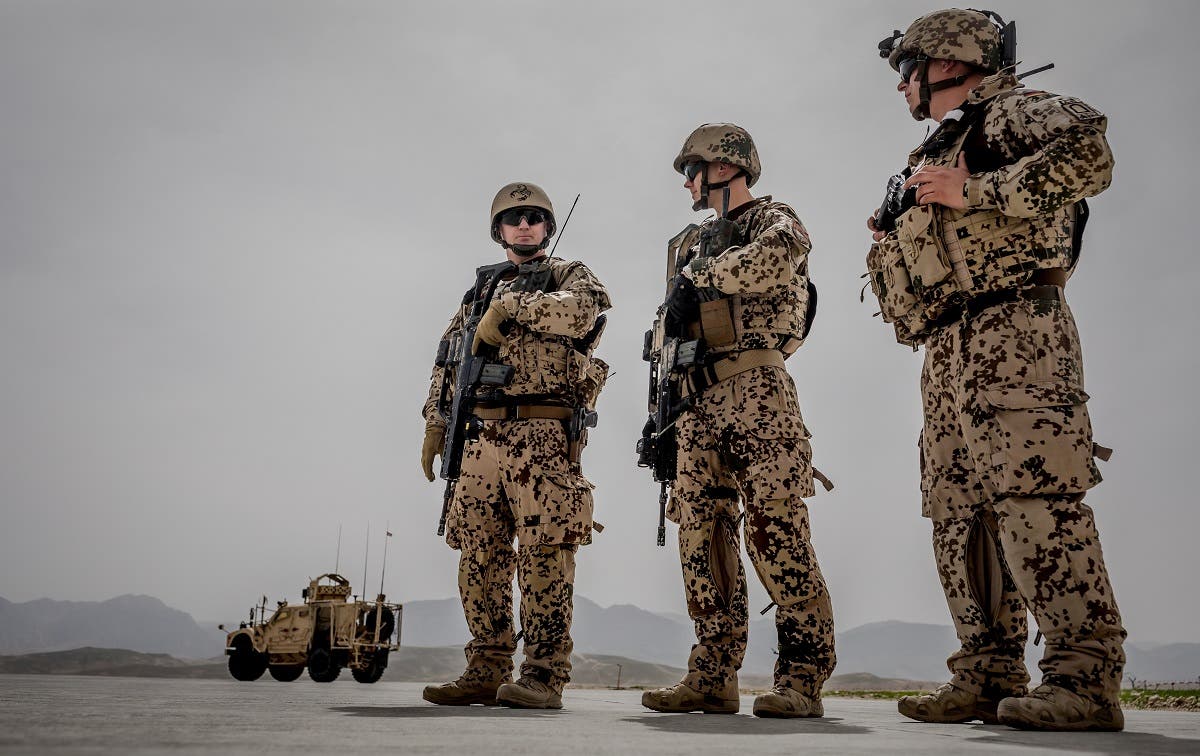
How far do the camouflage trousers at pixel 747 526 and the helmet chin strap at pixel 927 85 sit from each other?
1323 millimetres

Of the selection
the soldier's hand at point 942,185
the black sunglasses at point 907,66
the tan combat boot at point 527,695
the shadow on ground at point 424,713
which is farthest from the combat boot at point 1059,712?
the black sunglasses at point 907,66

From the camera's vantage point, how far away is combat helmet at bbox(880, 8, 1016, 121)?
352cm

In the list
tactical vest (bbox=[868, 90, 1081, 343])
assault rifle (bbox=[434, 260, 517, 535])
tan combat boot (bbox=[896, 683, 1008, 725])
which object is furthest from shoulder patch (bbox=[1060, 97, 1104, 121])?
assault rifle (bbox=[434, 260, 517, 535])

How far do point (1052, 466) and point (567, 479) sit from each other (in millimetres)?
2439

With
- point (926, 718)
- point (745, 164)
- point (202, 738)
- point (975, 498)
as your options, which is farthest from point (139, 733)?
point (745, 164)

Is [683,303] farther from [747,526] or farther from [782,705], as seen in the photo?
[782,705]

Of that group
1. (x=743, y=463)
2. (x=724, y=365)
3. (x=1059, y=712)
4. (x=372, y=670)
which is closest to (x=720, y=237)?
(x=724, y=365)

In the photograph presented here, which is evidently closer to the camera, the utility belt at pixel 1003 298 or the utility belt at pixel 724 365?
the utility belt at pixel 1003 298

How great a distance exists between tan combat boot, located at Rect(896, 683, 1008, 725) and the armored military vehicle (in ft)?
49.6

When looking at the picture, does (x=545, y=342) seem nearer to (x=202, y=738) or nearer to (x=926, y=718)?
(x=926, y=718)

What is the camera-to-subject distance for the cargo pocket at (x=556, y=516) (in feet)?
14.8

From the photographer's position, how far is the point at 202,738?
1699mm

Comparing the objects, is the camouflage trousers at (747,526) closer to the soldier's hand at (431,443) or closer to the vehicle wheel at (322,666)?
the soldier's hand at (431,443)

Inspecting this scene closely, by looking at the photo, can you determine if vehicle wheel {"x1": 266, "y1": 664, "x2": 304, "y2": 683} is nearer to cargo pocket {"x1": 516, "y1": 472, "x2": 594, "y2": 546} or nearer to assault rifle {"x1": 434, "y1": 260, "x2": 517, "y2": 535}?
assault rifle {"x1": 434, "y1": 260, "x2": 517, "y2": 535}
